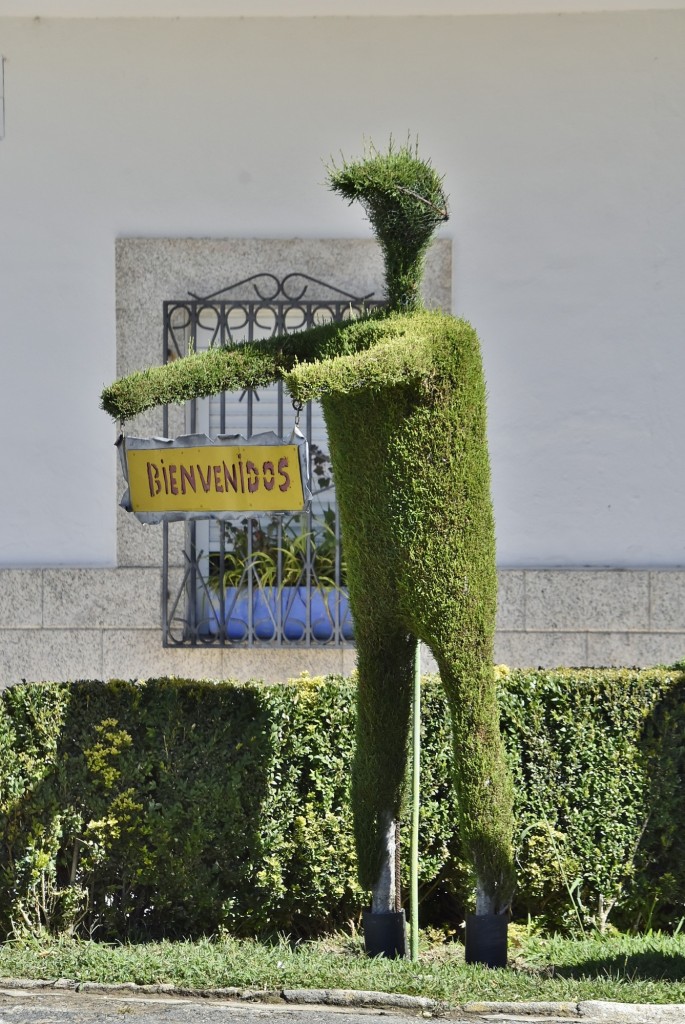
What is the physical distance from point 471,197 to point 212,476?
119 inches

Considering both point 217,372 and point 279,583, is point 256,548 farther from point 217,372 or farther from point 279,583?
point 217,372

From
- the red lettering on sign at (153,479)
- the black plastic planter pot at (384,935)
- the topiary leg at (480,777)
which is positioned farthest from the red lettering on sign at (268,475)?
the black plastic planter pot at (384,935)

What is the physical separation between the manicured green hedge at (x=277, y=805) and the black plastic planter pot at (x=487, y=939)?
625 millimetres

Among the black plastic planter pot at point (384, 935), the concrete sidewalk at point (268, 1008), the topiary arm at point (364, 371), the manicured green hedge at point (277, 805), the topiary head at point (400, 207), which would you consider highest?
the topiary head at point (400, 207)

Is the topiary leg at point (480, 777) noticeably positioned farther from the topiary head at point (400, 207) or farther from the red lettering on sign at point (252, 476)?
the topiary head at point (400, 207)

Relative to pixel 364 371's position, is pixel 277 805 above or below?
below

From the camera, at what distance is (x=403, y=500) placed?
13.2 ft

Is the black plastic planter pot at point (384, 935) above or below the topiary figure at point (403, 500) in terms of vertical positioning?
below

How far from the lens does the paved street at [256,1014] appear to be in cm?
371

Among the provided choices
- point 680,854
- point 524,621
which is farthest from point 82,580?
point 680,854

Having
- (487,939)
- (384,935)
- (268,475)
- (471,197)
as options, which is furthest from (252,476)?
(471,197)

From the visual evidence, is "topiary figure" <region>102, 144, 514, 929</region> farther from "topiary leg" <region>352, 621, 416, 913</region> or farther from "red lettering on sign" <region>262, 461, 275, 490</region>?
"red lettering on sign" <region>262, 461, 275, 490</region>

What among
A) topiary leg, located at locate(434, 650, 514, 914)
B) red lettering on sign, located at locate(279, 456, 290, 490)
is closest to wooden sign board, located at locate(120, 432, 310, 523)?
red lettering on sign, located at locate(279, 456, 290, 490)

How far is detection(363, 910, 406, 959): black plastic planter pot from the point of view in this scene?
14.2ft
